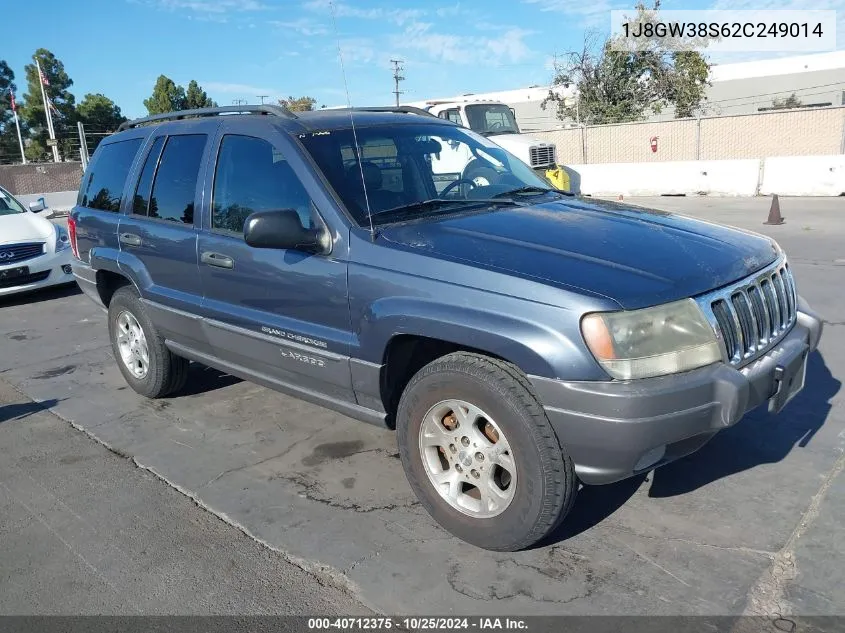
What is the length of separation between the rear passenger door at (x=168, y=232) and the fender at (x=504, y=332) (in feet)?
5.71

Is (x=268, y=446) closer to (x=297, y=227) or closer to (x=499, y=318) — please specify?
(x=297, y=227)

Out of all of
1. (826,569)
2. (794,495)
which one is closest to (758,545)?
(826,569)

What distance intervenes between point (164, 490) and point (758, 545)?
2.96m

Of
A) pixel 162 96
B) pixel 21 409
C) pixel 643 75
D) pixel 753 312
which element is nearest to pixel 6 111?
pixel 162 96

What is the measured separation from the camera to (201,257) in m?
4.18

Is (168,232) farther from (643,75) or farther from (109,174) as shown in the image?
(643,75)

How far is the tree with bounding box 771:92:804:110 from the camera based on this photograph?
4288 cm

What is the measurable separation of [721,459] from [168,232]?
3.56m

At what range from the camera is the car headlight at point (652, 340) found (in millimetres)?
2611

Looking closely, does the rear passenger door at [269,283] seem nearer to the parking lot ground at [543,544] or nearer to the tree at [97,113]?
the parking lot ground at [543,544]

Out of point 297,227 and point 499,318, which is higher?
point 297,227

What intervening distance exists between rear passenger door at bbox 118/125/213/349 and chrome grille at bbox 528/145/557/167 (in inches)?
446

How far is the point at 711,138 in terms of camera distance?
21734mm

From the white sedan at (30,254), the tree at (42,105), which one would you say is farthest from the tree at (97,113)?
the white sedan at (30,254)
